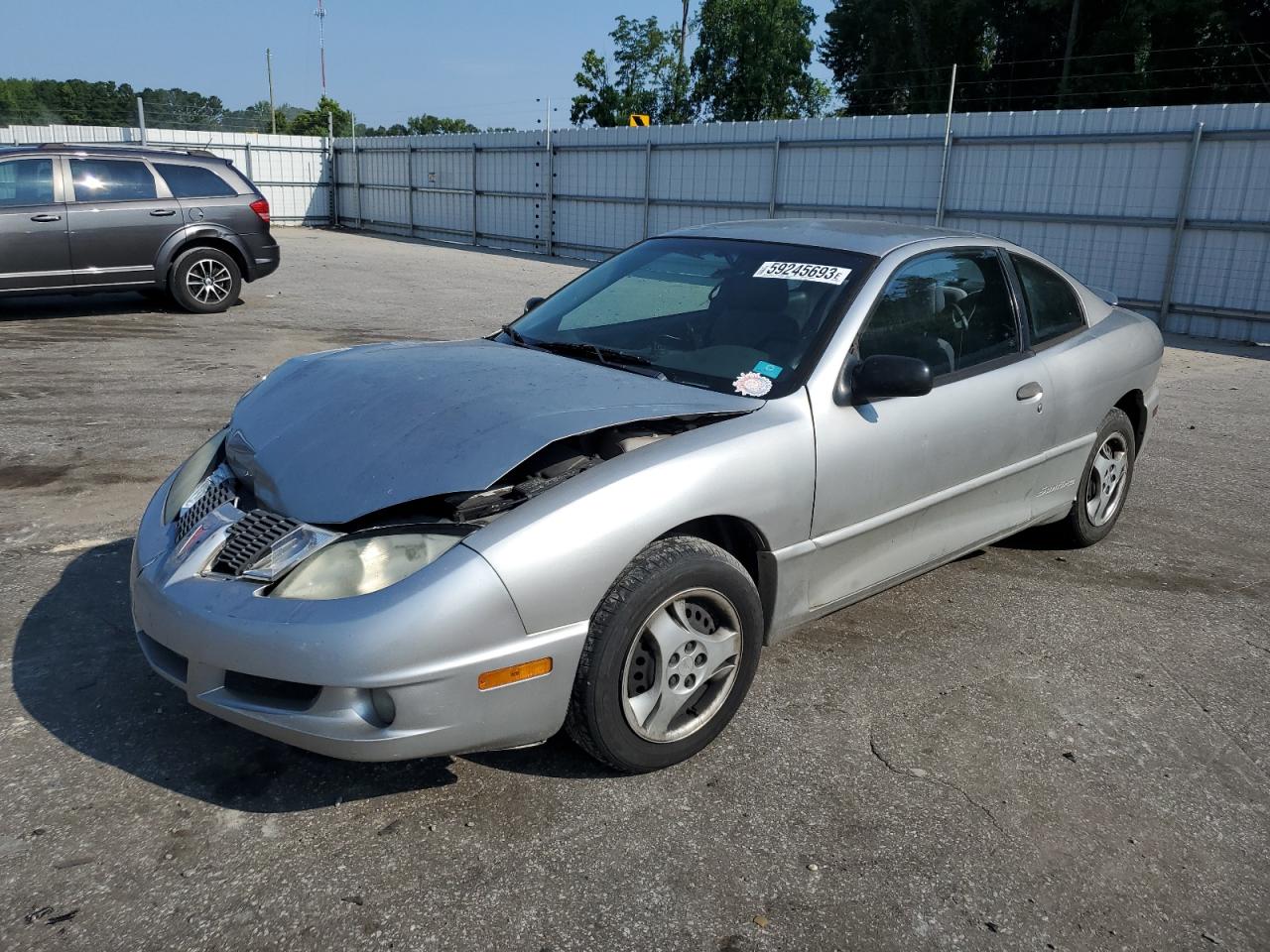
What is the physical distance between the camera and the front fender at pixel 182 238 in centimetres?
Answer: 1091

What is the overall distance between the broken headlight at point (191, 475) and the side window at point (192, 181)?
338 inches

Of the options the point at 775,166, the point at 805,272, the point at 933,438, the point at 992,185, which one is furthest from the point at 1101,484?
the point at 775,166

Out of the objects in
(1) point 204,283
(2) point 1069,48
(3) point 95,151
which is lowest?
(1) point 204,283

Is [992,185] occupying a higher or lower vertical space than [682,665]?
higher

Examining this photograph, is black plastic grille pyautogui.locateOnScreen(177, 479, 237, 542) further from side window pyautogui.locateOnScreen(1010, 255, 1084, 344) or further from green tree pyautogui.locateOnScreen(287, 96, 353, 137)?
green tree pyautogui.locateOnScreen(287, 96, 353, 137)

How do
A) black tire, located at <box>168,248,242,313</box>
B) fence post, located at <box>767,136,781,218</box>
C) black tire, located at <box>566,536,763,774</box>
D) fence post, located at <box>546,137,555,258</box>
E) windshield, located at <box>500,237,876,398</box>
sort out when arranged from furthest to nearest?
fence post, located at <box>546,137,555,258</box> < fence post, located at <box>767,136,781,218</box> < black tire, located at <box>168,248,242,313</box> < windshield, located at <box>500,237,876,398</box> < black tire, located at <box>566,536,763,774</box>

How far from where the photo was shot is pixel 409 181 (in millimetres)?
26328

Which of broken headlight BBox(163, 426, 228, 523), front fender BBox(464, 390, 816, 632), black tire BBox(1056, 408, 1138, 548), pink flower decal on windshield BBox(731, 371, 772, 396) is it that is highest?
pink flower decal on windshield BBox(731, 371, 772, 396)

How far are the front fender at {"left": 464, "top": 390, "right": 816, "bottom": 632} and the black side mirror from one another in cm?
22

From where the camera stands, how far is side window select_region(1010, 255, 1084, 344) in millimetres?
4479

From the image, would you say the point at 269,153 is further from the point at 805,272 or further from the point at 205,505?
the point at 205,505

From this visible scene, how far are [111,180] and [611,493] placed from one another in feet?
32.4

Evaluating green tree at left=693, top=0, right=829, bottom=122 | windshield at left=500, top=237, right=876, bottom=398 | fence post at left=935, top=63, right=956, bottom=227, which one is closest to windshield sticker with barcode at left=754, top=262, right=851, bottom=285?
windshield at left=500, top=237, right=876, bottom=398

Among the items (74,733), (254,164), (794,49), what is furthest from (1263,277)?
(794,49)
